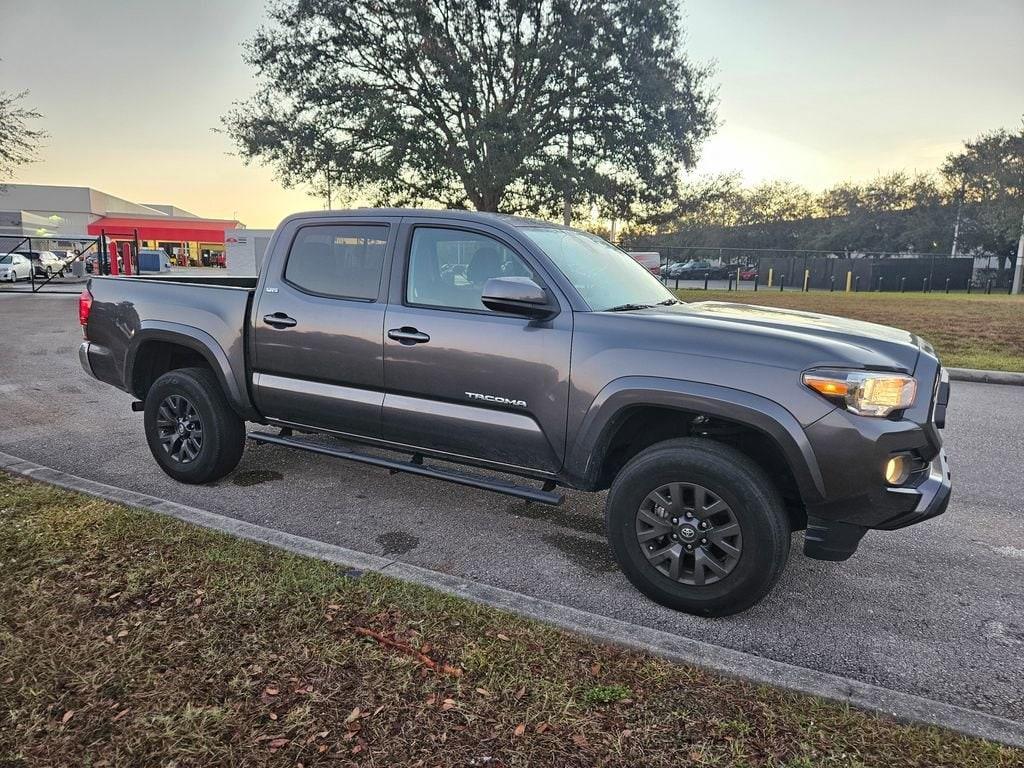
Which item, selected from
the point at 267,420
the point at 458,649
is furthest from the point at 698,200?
the point at 458,649

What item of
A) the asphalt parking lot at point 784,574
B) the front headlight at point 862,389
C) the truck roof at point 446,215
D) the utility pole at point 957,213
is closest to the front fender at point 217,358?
the asphalt parking lot at point 784,574

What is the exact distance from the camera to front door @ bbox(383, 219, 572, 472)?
356cm

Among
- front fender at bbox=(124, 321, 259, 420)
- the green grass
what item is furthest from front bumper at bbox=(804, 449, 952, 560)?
front fender at bbox=(124, 321, 259, 420)

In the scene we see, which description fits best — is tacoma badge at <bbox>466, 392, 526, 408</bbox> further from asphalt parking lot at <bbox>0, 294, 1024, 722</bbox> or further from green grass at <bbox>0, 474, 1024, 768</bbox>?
green grass at <bbox>0, 474, 1024, 768</bbox>

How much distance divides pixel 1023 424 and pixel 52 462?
29.4 feet

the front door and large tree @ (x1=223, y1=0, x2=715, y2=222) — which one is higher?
large tree @ (x1=223, y1=0, x2=715, y2=222)

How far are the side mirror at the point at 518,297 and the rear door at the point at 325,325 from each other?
895 mm

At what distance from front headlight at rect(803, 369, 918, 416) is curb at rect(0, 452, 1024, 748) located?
1.10 m

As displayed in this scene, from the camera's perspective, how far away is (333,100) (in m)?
20.0

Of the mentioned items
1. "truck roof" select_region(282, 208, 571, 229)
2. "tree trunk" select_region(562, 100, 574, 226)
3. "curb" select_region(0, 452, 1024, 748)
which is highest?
"tree trunk" select_region(562, 100, 574, 226)

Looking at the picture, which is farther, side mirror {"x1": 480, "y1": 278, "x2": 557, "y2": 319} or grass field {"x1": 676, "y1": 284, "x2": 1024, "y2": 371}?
grass field {"x1": 676, "y1": 284, "x2": 1024, "y2": 371}

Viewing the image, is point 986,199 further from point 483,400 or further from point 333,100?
point 483,400

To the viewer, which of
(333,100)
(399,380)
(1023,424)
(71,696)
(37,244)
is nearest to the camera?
(71,696)

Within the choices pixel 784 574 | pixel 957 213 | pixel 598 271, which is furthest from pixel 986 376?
pixel 957 213
